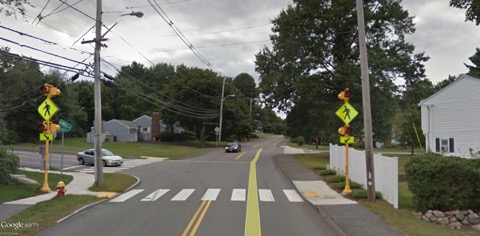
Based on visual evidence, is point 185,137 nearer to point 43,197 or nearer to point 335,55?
point 335,55

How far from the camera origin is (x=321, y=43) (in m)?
38.9

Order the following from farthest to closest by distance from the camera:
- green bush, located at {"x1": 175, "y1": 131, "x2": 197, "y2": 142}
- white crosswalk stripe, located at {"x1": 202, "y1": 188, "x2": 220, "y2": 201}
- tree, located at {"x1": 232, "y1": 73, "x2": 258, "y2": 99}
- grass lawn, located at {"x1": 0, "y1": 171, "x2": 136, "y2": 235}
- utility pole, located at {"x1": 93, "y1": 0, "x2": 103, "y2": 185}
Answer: tree, located at {"x1": 232, "y1": 73, "x2": 258, "y2": 99} → green bush, located at {"x1": 175, "y1": 131, "x2": 197, "y2": 142} → utility pole, located at {"x1": 93, "y1": 0, "x2": 103, "y2": 185} → white crosswalk stripe, located at {"x1": 202, "y1": 188, "x2": 220, "y2": 201} → grass lawn, located at {"x1": 0, "y1": 171, "x2": 136, "y2": 235}

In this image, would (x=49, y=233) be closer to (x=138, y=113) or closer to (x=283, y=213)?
(x=283, y=213)

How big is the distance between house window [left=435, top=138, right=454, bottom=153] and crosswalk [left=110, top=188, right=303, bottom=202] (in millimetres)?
16442

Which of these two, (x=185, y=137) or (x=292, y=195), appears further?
(x=185, y=137)

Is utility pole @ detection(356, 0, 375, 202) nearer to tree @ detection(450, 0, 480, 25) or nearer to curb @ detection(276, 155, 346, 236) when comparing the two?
curb @ detection(276, 155, 346, 236)

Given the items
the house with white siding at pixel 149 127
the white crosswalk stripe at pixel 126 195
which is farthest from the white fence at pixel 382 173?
the house with white siding at pixel 149 127

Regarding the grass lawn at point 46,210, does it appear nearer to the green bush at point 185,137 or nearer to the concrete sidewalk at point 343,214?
the concrete sidewalk at point 343,214

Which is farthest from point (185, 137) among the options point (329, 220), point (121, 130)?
point (329, 220)

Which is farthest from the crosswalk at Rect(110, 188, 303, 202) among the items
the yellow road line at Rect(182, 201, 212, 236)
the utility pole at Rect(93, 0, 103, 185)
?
the utility pole at Rect(93, 0, 103, 185)

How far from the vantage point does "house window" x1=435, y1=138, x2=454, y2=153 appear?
29.7 metres

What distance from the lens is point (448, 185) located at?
11.9 metres

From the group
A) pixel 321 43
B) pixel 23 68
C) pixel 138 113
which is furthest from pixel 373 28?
pixel 138 113

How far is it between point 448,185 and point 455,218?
38.3 inches
